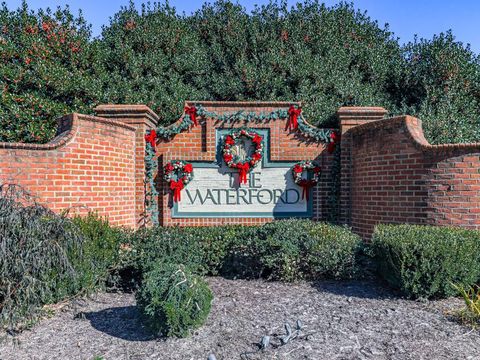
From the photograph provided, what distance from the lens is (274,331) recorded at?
3752mm

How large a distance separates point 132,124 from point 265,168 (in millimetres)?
2531

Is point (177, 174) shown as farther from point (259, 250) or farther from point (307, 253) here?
point (307, 253)

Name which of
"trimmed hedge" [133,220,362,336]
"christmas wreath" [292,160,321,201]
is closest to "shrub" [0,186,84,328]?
"trimmed hedge" [133,220,362,336]

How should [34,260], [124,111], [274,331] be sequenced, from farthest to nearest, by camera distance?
[124,111] → [34,260] → [274,331]

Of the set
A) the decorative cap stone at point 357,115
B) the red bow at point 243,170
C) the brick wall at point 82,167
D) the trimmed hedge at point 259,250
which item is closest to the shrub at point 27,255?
the brick wall at point 82,167

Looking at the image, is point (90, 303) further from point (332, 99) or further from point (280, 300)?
point (332, 99)

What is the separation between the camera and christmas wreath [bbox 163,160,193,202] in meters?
7.27

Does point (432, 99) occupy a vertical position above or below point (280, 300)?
above

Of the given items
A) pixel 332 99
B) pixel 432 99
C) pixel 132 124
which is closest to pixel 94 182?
pixel 132 124

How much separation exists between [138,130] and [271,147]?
2.43 metres

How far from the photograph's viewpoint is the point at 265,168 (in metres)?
7.45

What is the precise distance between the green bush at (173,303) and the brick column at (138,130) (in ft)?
12.0

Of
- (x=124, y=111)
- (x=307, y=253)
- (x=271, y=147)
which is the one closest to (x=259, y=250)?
(x=307, y=253)

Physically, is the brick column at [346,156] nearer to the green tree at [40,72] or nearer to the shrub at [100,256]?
the shrub at [100,256]
